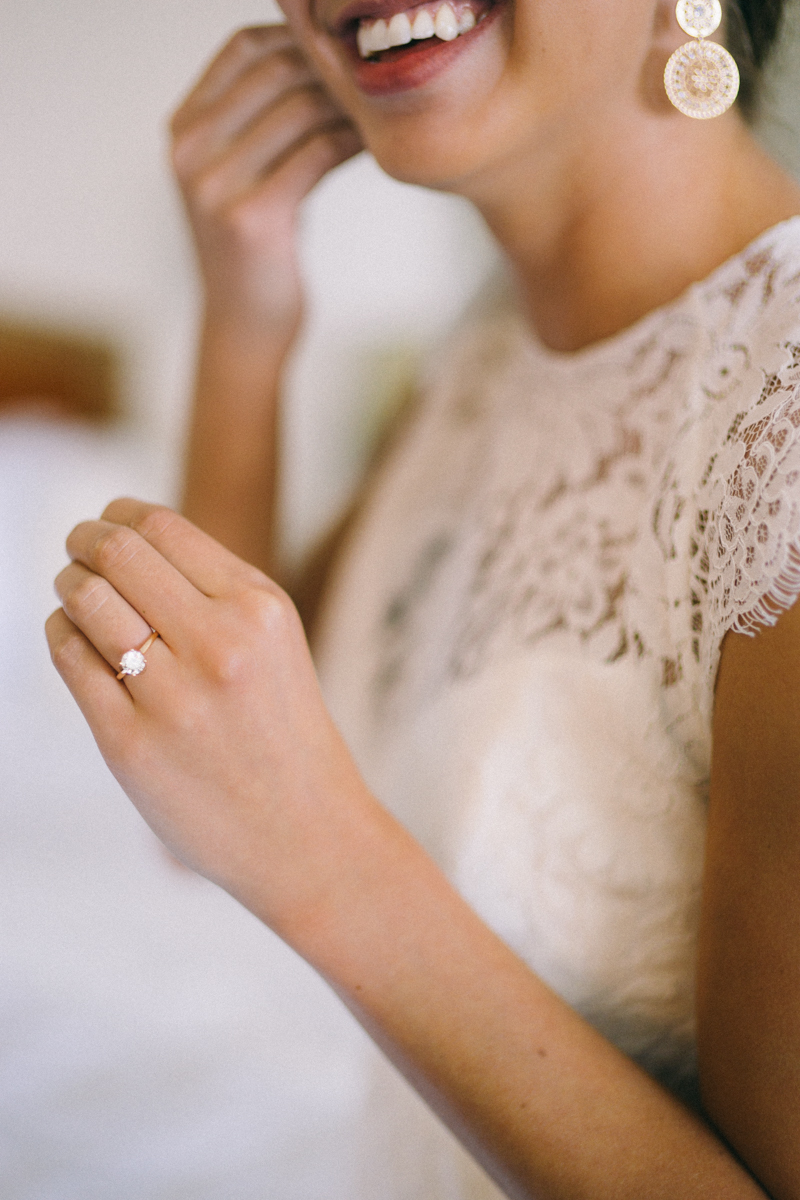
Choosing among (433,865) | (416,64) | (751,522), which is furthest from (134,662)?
(416,64)

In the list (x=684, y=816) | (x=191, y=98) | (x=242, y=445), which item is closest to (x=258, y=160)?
(x=191, y=98)

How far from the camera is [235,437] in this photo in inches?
38.6

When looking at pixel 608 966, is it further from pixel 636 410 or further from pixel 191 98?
pixel 191 98

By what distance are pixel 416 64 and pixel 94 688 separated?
471 mm

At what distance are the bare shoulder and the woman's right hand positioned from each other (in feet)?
2.01

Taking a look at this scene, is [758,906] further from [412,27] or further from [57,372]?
[57,372]

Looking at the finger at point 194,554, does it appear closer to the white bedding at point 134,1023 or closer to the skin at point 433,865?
the skin at point 433,865

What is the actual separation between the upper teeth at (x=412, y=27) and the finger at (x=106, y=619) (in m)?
0.45

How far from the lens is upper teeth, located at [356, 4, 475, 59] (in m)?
0.61

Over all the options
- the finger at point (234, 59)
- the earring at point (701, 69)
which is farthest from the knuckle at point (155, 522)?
the finger at point (234, 59)

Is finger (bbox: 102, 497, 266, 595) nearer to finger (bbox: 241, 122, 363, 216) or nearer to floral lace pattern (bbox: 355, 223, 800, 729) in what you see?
floral lace pattern (bbox: 355, 223, 800, 729)

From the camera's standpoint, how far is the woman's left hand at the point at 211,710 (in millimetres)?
444

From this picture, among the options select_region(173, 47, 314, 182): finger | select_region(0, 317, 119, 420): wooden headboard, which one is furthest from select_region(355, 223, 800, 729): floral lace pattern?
select_region(0, 317, 119, 420): wooden headboard

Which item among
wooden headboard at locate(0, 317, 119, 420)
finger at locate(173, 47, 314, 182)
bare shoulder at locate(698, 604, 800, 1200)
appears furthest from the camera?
wooden headboard at locate(0, 317, 119, 420)
